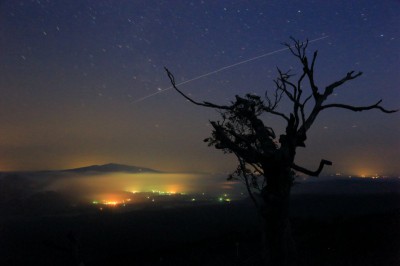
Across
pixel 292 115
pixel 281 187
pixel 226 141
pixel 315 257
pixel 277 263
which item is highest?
pixel 292 115

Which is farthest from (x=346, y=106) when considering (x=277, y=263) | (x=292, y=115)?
(x=277, y=263)

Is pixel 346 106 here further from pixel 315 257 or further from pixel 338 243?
pixel 338 243

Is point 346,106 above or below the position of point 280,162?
above

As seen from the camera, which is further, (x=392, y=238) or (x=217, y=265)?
(x=217, y=265)

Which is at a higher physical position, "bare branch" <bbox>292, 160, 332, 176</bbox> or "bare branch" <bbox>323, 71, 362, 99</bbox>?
"bare branch" <bbox>323, 71, 362, 99</bbox>

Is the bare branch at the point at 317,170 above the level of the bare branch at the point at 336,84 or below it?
below

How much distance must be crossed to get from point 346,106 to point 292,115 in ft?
5.95

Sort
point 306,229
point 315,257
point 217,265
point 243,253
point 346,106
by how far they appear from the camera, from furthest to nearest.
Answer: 1. point 306,229
2. point 243,253
3. point 217,265
4. point 315,257
5. point 346,106

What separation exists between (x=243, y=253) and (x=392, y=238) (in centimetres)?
1238

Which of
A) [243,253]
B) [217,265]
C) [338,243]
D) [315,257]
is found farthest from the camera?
[243,253]

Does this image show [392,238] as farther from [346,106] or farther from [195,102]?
[195,102]

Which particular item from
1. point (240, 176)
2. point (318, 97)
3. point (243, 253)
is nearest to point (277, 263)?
point (318, 97)

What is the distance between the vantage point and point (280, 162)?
28.1 feet

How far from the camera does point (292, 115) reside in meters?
8.98
